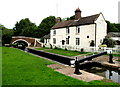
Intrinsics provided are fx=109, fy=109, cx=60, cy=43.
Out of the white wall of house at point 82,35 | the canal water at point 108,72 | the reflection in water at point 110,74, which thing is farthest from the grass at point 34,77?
the white wall of house at point 82,35

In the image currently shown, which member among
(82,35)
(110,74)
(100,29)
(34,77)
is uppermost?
(100,29)

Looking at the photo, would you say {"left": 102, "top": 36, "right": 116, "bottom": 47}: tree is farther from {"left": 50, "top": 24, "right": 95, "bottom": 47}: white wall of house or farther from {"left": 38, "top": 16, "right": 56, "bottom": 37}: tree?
{"left": 38, "top": 16, "right": 56, "bottom": 37}: tree

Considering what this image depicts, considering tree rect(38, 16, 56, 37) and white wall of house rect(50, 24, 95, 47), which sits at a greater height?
tree rect(38, 16, 56, 37)

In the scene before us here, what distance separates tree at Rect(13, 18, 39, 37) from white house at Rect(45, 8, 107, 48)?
118ft

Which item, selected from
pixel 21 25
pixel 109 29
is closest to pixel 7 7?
pixel 109 29

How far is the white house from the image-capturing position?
22812 millimetres

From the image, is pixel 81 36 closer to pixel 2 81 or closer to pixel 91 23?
pixel 91 23

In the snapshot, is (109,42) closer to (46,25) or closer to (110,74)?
(110,74)

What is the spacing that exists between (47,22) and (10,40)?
24.9 metres

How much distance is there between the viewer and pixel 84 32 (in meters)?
24.7

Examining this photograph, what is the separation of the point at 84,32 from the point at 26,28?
4967cm

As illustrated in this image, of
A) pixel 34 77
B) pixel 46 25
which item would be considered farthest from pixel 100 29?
pixel 46 25

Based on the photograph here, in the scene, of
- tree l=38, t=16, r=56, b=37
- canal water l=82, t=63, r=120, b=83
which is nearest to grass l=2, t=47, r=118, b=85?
canal water l=82, t=63, r=120, b=83

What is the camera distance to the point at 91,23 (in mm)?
22953
